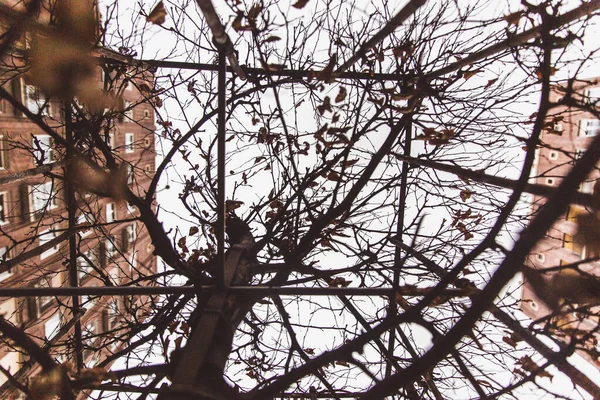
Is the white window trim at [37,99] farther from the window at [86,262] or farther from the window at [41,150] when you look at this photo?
the window at [86,262]

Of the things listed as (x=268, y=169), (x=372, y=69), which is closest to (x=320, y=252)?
(x=268, y=169)

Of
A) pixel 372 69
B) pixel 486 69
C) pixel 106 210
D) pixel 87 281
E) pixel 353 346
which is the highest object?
pixel 106 210

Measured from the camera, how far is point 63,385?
5.97 ft

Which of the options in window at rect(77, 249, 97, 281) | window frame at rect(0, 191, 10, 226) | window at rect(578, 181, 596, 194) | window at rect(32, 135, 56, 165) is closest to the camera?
window at rect(578, 181, 596, 194)

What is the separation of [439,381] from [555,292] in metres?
3.67

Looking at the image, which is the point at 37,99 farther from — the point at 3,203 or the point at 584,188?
the point at 3,203

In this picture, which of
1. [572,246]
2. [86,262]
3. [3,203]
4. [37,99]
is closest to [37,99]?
[37,99]

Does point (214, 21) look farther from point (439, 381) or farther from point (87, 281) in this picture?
point (87, 281)

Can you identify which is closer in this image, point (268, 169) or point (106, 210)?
point (268, 169)

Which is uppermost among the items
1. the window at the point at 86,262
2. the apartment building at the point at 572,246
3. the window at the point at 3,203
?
the window at the point at 3,203

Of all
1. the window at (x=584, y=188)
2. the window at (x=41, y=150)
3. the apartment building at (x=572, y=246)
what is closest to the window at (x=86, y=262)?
the window at (x=41, y=150)

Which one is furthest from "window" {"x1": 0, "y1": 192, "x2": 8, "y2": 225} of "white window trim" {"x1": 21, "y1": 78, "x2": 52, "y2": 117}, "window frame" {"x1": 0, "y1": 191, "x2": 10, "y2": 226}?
"white window trim" {"x1": 21, "y1": 78, "x2": 52, "y2": 117}

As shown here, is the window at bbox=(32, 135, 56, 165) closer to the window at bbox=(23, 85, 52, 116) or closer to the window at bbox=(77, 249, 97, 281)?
the window at bbox=(23, 85, 52, 116)

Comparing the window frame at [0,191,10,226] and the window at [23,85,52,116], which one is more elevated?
the window frame at [0,191,10,226]
